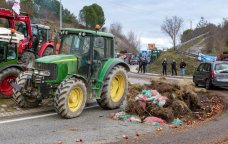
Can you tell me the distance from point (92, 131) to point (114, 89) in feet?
13.8

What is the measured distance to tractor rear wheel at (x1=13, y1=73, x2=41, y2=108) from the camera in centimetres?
1270

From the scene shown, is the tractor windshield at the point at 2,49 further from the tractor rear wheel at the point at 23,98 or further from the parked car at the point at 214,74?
the parked car at the point at 214,74

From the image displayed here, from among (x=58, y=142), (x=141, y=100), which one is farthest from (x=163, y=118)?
(x=58, y=142)

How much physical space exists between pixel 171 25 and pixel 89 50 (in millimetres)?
62466

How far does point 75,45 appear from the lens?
43.7 feet

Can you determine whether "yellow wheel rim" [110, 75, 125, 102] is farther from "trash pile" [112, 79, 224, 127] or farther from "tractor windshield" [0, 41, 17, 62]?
"tractor windshield" [0, 41, 17, 62]

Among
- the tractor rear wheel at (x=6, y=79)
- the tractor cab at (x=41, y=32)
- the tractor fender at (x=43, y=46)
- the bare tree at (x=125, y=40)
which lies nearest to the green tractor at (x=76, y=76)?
the tractor rear wheel at (x=6, y=79)

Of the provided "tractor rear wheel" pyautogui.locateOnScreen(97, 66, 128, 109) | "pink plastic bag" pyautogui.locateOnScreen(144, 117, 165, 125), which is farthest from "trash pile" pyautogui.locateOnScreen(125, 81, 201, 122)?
"tractor rear wheel" pyautogui.locateOnScreen(97, 66, 128, 109)

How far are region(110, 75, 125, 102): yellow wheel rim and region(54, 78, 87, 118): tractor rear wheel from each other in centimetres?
186

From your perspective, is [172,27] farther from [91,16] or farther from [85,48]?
[85,48]

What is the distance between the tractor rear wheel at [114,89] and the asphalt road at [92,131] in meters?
1.21

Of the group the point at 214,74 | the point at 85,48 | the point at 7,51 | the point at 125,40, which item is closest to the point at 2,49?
the point at 7,51

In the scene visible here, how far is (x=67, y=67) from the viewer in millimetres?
12562

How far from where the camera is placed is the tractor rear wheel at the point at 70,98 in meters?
11.6
